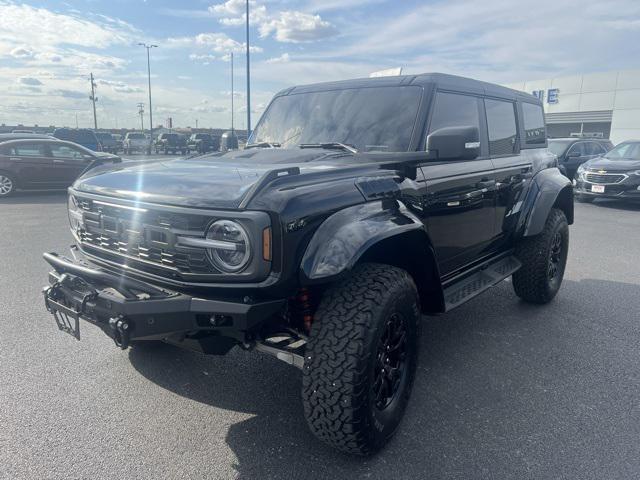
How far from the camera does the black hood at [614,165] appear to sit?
1162 centimetres

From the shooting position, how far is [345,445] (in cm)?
237

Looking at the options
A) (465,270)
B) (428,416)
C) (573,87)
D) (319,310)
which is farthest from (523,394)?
(573,87)

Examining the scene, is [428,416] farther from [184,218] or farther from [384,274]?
[184,218]

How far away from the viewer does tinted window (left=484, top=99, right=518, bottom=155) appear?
4.20m

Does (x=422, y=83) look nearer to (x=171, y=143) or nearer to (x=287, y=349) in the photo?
(x=287, y=349)

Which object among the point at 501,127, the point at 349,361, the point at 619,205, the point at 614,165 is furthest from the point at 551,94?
the point at 349,361

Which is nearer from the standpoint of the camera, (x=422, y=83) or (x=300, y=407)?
(x=300, y=407)

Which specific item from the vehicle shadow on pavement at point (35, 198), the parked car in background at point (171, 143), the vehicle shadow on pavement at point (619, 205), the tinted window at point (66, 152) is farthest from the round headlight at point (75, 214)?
the parked car in background at point (171, 143)

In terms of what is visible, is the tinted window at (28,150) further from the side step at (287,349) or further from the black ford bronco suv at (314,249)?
the side step at (287,349)

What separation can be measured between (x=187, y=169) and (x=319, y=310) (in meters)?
1.15

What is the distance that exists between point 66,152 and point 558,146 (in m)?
14.0

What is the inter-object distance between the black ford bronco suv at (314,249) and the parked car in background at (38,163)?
1038cm

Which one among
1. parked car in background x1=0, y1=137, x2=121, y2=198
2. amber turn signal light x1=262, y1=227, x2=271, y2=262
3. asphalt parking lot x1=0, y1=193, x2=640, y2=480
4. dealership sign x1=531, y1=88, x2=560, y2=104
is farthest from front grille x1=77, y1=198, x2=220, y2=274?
dealership sign x1=531, y1=88, x2=560, y2=104

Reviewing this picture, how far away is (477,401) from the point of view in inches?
121
